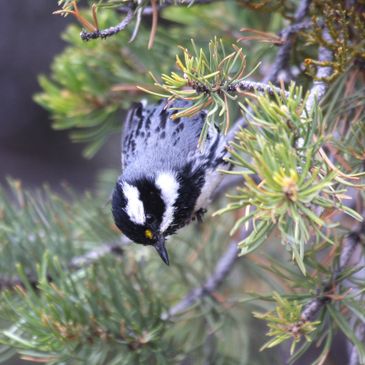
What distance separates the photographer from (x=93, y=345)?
1249 millimetres

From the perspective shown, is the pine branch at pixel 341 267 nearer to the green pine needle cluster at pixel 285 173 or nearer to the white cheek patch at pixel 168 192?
the green pine needle cluster at pixel 285 173

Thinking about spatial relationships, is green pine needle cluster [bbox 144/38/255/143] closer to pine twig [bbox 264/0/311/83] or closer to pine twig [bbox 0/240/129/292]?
pine twig [bbox 264/0/311/83]

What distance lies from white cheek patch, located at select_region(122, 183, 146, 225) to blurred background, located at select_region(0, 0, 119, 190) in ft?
6.81

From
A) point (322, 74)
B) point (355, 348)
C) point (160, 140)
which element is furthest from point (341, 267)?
point (160, 140)

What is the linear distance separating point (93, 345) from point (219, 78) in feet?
1.81

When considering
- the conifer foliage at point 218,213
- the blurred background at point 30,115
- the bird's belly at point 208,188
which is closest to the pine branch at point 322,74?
the conifer foliage at point 218,213

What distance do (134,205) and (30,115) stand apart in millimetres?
2388

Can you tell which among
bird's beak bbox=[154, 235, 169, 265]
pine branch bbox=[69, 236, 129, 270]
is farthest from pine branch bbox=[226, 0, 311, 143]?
pine branch bbox=[69, 236, 129, 270]

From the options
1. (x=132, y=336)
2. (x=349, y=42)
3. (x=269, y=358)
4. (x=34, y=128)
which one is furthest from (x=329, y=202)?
(x=34, y=128)

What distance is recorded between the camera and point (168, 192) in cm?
145

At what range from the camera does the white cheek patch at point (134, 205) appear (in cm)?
138

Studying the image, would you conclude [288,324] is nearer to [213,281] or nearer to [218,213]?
[218,213]

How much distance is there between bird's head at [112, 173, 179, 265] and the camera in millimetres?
1371

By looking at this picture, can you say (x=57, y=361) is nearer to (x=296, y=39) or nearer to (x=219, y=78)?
(x=219, y=78)
